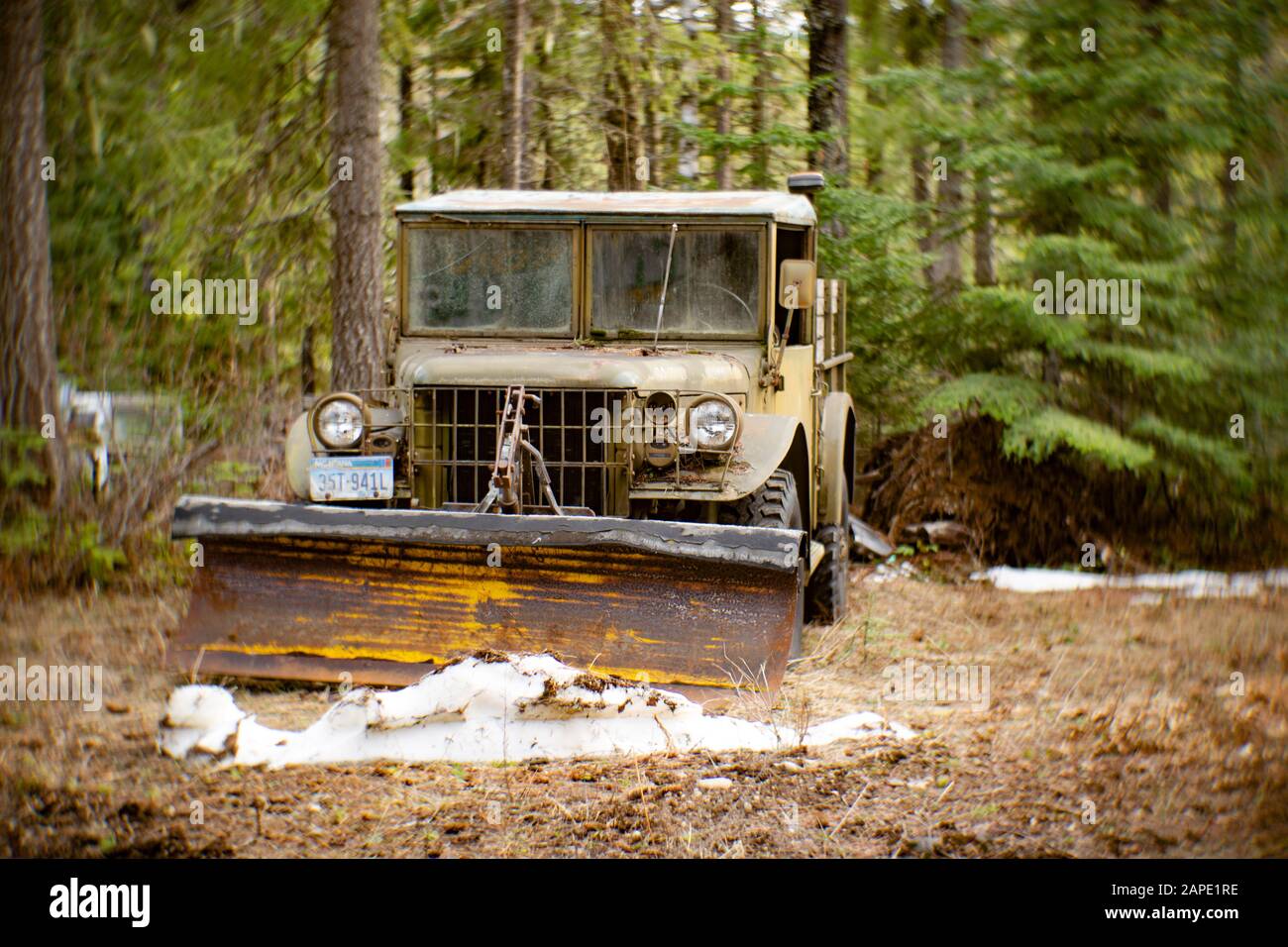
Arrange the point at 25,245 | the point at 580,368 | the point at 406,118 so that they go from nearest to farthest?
the point at 580,368
the point at 25,245
the point at 406,118

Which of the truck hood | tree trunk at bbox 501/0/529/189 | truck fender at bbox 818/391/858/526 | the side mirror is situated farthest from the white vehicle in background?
the side mirror

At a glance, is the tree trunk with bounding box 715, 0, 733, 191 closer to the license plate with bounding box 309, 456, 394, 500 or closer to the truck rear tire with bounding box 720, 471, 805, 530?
the truck rear tire with bounding box 720, 471, 805, 530

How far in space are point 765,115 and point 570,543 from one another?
10121mm

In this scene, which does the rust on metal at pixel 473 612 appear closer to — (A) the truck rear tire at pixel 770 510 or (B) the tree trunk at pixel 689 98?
(A) the truck rear tire at pixel 770 510

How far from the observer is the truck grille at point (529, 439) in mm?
6098

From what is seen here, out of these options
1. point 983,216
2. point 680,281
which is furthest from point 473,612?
point 983,216

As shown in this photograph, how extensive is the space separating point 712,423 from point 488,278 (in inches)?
66.6

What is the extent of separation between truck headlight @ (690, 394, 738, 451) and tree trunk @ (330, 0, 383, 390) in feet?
12.3

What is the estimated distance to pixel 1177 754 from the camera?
15.7ft

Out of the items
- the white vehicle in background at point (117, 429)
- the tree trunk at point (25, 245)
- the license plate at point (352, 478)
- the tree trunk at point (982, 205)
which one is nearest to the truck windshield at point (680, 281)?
the license plate at point (352, 478)

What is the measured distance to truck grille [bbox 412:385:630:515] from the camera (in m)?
6.10

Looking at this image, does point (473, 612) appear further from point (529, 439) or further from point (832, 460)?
point (832, 460)

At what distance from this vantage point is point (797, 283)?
6.75 m
